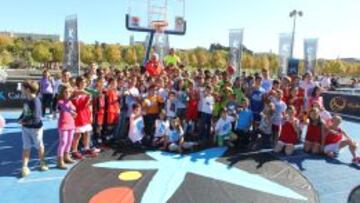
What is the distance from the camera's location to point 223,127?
8.76 m

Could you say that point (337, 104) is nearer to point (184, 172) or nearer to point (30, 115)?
point (184, 172)

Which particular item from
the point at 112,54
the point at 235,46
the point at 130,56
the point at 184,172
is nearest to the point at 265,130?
the point at 184,172

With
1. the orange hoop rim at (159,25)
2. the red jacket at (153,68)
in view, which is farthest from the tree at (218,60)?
the red jacket at (153,68)

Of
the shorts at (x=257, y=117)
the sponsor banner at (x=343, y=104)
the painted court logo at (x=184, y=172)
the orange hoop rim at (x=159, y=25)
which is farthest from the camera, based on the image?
the sponsor banner at (x=343, y=104)

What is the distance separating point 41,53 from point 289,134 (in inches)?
1938

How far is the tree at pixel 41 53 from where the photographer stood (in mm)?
52375

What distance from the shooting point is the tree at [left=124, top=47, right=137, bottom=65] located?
52.1 meters

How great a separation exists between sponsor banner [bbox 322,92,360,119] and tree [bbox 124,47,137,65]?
37.7 m

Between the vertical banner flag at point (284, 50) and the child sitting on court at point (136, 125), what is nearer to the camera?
the child sitting on court at point (136, 125)

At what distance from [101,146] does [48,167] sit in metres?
1.51

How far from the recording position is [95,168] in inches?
272

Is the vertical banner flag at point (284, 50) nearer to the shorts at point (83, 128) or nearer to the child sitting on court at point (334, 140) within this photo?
the child sitting on court at point (334, 140)

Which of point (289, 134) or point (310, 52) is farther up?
point (310, 52)

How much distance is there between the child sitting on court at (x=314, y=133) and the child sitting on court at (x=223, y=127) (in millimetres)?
1755
